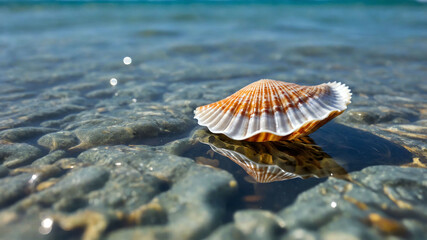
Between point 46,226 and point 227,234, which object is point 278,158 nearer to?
point 227,234

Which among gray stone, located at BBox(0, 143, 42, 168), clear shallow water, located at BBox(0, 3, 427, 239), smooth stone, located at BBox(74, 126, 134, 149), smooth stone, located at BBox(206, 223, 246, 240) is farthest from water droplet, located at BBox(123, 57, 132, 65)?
smooth stone, located at BBox(206, 223, 246, 240)

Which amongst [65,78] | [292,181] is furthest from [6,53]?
[292,181]

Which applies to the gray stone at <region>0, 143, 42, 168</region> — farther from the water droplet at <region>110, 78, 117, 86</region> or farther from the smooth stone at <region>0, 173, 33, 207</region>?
the water droplet at <region>110, 78, 117, 86</region>

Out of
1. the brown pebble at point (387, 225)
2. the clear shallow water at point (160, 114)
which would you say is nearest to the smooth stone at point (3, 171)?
the clear shallow water at point (160, 114)

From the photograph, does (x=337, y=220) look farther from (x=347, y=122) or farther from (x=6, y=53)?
(x=6, y=53)

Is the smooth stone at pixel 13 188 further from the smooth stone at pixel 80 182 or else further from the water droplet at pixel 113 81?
the water droplet at pixel 113 81

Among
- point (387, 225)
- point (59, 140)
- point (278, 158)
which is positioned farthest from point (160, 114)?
point (387, 225)
